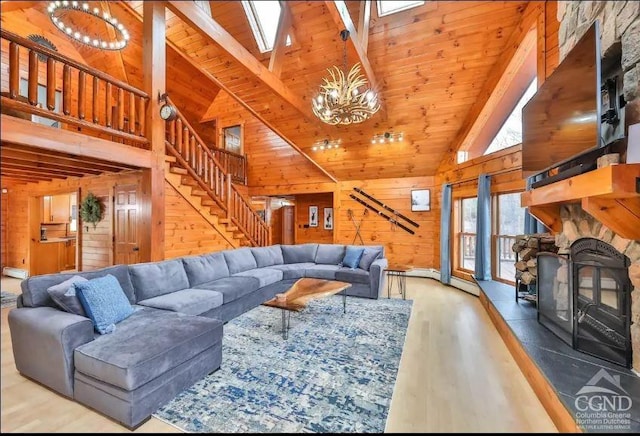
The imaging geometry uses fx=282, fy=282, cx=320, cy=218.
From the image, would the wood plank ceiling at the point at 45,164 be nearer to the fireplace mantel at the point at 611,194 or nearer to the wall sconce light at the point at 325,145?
the wall sconce light at the point at 325,145

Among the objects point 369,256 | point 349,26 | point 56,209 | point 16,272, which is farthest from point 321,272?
point 56,209

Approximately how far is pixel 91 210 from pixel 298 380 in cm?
444

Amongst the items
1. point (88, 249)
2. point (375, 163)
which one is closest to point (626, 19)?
point (375, 163)

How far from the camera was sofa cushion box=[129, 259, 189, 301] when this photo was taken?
287 centimetres

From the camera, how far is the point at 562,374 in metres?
1.83

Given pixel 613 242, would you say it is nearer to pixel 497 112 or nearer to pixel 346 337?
pixel 346 337

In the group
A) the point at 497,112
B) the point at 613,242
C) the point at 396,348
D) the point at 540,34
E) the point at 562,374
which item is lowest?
the point at 396,348

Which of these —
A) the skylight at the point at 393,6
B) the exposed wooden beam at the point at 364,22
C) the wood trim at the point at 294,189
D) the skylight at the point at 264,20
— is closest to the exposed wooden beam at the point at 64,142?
the skylight at the point at 264,20

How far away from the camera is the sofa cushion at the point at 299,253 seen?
5496mm

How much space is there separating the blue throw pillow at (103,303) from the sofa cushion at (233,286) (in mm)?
1075

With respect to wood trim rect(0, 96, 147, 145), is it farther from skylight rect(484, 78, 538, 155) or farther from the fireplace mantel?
skylight rect(484, 78, 538, 155)

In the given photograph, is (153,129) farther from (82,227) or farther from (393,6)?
(393,6)

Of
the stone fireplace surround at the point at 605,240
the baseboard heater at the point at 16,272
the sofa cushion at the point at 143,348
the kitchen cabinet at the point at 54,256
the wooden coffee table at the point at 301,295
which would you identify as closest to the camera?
the sofa cushion at the point at 143,348

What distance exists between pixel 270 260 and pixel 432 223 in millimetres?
3581
